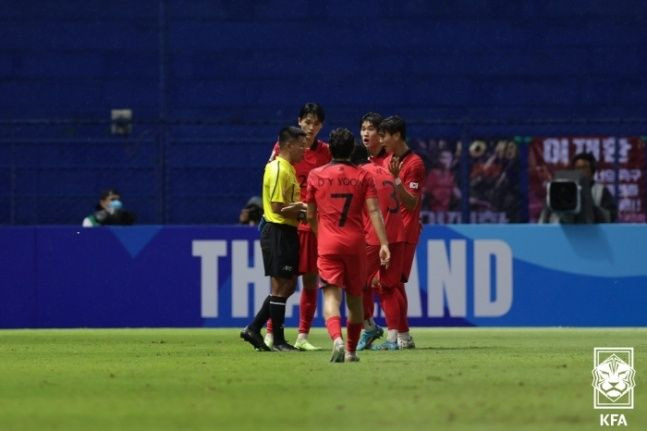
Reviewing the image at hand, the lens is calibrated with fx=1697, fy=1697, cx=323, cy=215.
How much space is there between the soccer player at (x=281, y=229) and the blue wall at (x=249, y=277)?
504 centimetres

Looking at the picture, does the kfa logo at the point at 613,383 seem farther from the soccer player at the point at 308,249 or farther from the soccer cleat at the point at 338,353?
the soccer player at the point at 308,249

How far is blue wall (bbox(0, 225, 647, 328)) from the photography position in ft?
64.8

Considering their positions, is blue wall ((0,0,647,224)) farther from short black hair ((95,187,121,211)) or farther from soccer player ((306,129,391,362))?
soccer player ((306,129,391,362))

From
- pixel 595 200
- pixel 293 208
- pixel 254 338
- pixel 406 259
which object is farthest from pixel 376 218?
pixel 595 200

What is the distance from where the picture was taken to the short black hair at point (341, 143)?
41.7 ft

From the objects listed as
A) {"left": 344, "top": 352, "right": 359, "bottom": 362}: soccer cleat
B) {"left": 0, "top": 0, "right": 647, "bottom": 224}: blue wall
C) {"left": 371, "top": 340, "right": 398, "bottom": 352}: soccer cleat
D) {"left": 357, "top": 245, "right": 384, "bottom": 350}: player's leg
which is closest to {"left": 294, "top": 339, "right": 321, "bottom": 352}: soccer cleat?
{"left": 357, "top": 245, "right": 384, "bottom": 350}: player's leg

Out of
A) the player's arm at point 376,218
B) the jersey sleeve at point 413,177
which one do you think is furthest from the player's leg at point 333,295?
the jersey sleeve at point 413,177

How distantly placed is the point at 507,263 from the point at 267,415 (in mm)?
11060

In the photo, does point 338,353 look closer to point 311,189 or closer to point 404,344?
point 311,189

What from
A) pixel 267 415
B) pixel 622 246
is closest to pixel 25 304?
pixel 622 246

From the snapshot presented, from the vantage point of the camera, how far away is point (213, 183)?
22969 mm

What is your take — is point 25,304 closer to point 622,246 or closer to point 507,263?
point 507,263

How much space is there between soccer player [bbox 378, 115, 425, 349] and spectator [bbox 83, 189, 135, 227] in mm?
6523

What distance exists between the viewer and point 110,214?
20.9m
